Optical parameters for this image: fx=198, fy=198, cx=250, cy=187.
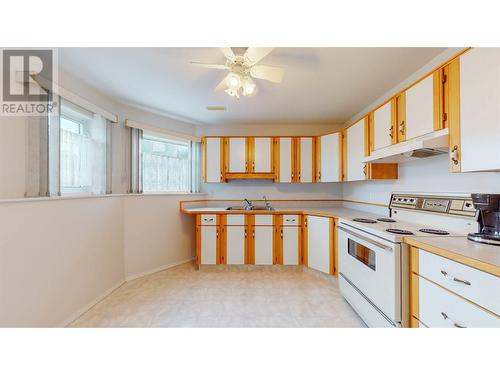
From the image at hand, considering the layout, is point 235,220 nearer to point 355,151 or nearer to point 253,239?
point 253,239

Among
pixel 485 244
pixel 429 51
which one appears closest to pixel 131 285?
pixel 485 244

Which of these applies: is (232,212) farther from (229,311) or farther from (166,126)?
(166,126)

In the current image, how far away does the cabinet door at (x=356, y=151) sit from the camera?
232 cm

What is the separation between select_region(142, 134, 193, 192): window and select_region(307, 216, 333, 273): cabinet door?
203 cm

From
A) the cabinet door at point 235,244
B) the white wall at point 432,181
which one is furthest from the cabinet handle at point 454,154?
the cabinet door at point 235,244

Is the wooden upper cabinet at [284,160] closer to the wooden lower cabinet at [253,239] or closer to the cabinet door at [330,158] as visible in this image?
the cabinet door at [330,158]

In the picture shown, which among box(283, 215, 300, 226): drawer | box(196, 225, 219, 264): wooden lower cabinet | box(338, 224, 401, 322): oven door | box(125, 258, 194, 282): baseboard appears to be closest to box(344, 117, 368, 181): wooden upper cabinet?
box(338, 224, 401, 322): oven door

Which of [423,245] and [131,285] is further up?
[423,245]

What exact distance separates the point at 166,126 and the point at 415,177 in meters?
3.23

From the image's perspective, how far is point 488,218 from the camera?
116 cm


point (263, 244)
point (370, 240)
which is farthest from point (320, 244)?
point (370, 240)

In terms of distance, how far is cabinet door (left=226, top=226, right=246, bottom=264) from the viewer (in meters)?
2.84

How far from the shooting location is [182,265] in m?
3.03

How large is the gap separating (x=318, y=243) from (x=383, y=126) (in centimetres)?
156
